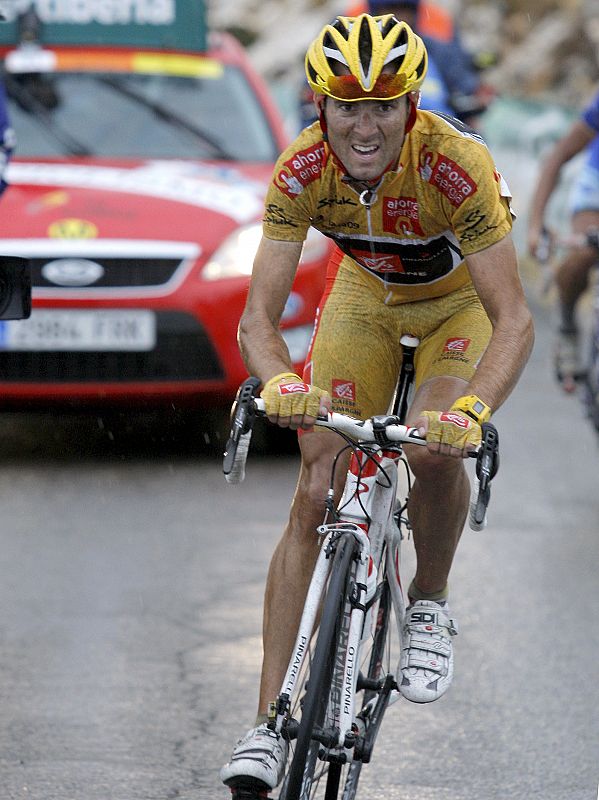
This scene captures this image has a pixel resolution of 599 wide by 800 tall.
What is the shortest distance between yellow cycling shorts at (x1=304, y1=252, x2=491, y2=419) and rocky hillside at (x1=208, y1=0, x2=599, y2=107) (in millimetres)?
24303

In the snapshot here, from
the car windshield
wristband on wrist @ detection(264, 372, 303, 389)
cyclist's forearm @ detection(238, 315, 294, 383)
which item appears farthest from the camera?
the car windshield

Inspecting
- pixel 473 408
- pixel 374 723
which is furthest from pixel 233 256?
pixel 473 408

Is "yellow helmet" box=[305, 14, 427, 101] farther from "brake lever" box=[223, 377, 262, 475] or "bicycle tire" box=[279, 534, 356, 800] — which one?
"bicycle tire" box=[279, 534, 356, 800]

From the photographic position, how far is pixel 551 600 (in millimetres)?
6445

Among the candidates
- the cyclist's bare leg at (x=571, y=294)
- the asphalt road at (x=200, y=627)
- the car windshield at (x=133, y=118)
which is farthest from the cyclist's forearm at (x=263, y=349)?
the car windshield at (x=133, y=118)

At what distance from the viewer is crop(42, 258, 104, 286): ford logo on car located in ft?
27.1

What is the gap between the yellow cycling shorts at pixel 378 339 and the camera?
4453 mm

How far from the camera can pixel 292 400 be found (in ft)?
12.5

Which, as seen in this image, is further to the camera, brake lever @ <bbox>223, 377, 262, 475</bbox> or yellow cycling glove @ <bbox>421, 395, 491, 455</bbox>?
brake lever @ <bbox>223, 377, 262, 475</bbox>

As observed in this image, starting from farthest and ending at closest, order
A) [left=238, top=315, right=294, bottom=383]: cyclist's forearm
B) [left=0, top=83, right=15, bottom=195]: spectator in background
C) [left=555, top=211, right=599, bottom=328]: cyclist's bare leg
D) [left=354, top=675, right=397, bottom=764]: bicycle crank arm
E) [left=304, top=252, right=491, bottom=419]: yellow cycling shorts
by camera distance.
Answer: [left=555, top=211, right=599, bottom=328]: cyclist's bare leg, [left=0, top=83, right=15, bottom=195]: spectator in background, [left=304, top=252, right=491, bottom=419]: yellow cycling shorts, [left=238, top=315, right=294, bottom=383]: cyclist's forearm, [left=354, top=675, right=397, bottom=764]: bicycle crank arm

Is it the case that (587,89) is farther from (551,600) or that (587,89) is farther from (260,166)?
(551,600)

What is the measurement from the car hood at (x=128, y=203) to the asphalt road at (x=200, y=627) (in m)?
1.20

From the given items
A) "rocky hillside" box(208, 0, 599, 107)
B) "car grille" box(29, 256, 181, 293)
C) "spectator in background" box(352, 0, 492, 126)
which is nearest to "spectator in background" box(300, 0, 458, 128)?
"spectator in background" box(352, 0, 492, 126)

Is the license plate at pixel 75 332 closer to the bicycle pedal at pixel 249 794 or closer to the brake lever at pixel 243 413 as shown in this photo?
the brake lever at pixel 243 413
